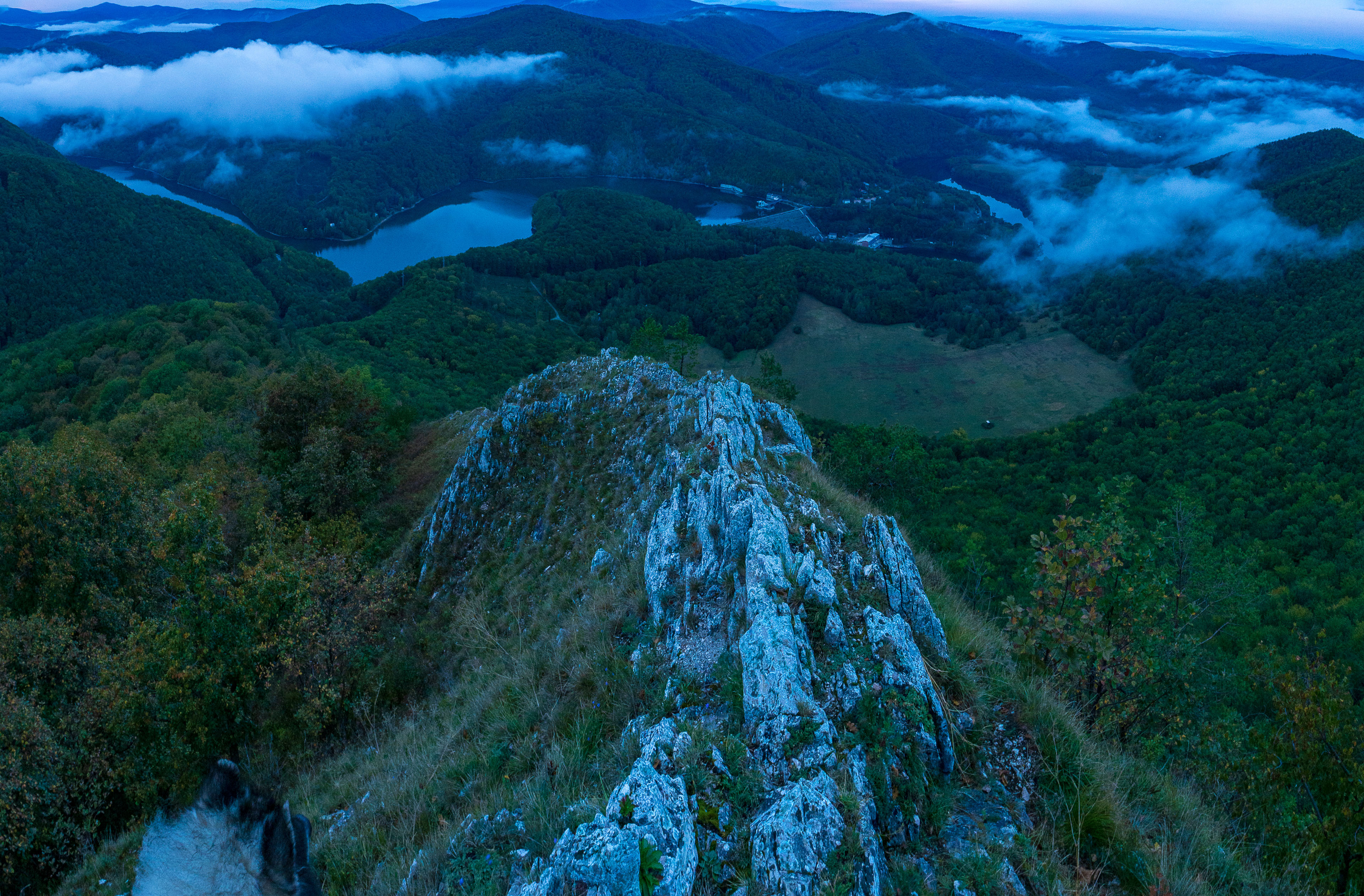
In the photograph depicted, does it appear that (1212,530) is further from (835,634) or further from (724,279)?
(724,279)

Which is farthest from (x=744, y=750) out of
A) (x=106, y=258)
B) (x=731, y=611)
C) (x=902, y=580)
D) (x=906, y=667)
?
(x=106, y=258)

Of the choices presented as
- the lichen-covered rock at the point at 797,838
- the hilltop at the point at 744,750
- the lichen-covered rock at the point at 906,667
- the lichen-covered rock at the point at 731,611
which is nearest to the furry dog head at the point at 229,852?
the hilltop at the point at 744,750

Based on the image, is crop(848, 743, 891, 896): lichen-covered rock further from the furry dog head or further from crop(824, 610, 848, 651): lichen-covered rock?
the furry dog head

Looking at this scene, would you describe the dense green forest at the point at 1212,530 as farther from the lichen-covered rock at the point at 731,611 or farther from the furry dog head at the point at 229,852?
the furry dog head at the point at 229,852

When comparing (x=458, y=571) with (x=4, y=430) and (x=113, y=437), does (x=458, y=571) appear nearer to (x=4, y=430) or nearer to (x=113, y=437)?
(x=113, y=437)

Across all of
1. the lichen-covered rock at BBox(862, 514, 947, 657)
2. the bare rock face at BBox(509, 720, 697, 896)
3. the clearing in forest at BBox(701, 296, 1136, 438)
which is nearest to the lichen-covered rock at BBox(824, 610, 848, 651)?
the lichen-covered rock at BBox(862, 514, 947, 657)

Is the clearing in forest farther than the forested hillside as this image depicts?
No
